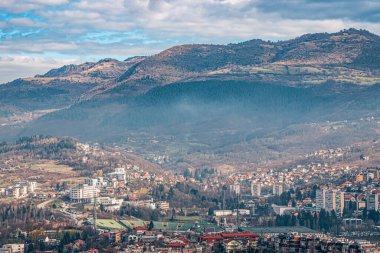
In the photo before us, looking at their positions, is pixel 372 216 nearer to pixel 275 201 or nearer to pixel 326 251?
pixel 275 201

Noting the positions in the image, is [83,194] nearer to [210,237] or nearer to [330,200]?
[330,200]

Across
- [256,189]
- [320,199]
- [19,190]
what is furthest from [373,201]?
[19,190]

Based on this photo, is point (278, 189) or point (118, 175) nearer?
point (278, 189)

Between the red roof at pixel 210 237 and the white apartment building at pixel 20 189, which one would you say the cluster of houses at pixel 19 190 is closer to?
the white apartment building at pixel 20 189

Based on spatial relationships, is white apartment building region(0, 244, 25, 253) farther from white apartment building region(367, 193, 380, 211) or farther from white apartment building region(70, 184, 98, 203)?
white apartment building region(367, 193, 380, 211)

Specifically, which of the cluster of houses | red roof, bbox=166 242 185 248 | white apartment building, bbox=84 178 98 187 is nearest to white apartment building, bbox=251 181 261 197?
white apartment building, bbox=84 178 98 187

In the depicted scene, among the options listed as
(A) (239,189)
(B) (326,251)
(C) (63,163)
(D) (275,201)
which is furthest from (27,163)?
(B) (326,251)
